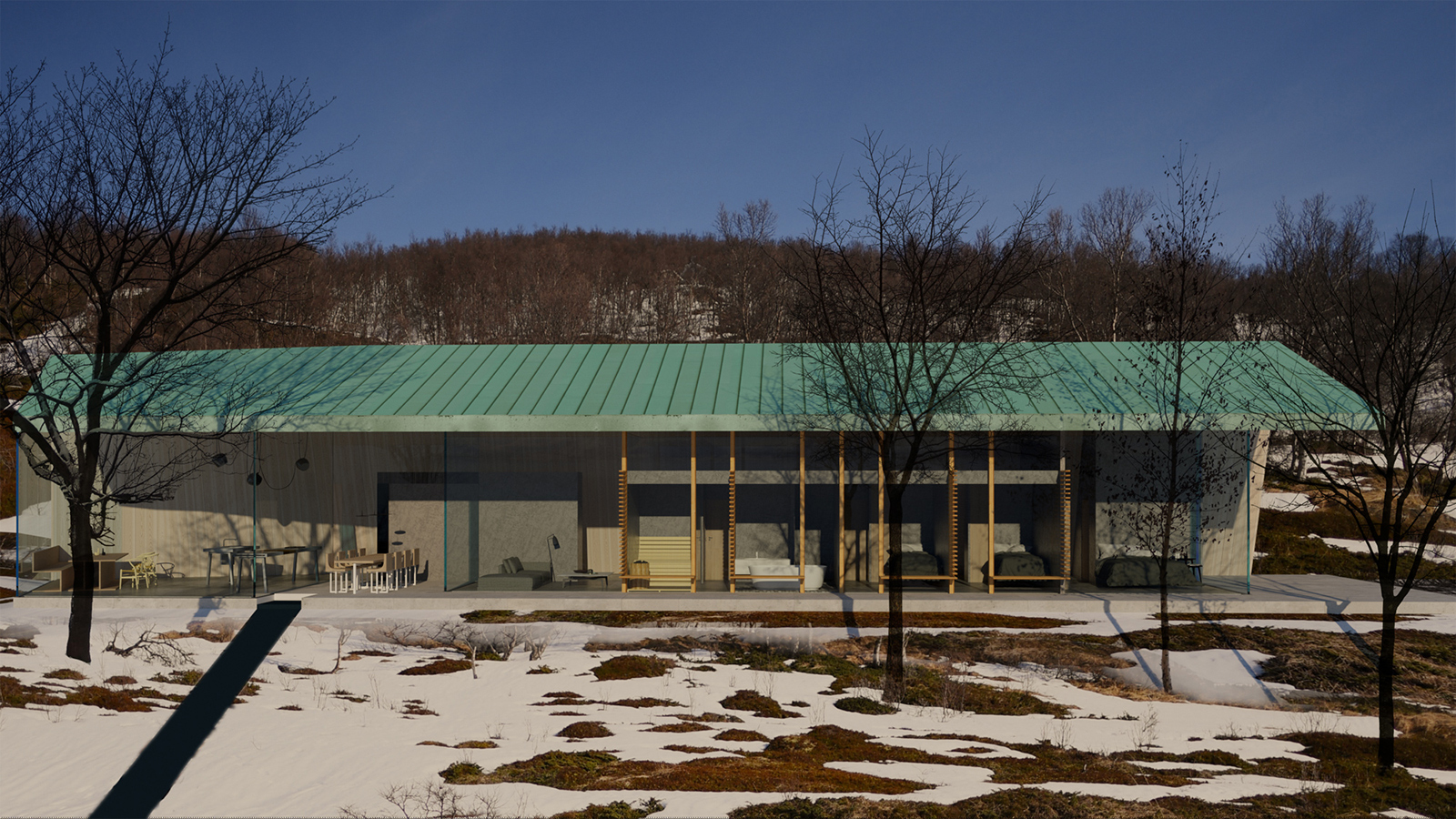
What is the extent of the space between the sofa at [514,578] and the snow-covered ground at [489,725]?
8.46ft

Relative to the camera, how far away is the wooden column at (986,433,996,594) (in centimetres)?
1603

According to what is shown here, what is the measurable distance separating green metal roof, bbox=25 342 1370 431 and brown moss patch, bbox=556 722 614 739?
6692 mm

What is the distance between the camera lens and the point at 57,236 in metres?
12.1

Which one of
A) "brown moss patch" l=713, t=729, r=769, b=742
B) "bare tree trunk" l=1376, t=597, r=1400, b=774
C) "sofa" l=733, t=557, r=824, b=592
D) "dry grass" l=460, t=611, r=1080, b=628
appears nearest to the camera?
"bare tree trunk" l=1376, t=597, r=1400, b=774

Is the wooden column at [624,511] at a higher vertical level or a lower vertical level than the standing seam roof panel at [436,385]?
lower

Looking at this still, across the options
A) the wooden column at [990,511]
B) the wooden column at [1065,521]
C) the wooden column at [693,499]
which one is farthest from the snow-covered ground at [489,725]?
the wooden column at [693,499]

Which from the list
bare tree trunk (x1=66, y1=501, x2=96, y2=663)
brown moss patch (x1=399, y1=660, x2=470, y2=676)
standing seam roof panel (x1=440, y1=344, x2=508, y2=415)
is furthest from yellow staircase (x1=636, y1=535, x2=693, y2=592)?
bare tree trunk (x1=66, y1=501, x2=96, y2=663)

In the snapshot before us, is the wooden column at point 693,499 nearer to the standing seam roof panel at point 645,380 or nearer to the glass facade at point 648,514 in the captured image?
the glass facade at point 648,514

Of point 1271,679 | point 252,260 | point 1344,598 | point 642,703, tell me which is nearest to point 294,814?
point 642,703

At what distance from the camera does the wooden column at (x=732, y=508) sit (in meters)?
16.4

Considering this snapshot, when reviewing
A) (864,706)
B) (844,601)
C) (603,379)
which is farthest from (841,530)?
(864,706)

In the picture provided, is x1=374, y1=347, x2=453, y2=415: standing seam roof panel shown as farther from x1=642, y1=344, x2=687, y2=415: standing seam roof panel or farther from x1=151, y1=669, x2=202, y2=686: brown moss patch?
x1=151, y1=669, x2=202, y2=686: brown moss patch

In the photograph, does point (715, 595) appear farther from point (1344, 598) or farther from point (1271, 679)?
point (1344, 598)

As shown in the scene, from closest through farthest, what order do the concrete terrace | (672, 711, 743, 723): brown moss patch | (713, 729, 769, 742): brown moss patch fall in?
1. (713, 729, 769, 742): brown moss patch
2. (672, 711, 743, 723): brown moss patch
3. the concrete terrace
